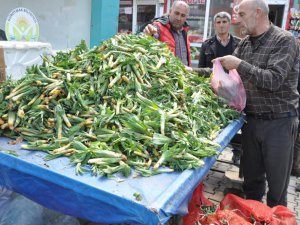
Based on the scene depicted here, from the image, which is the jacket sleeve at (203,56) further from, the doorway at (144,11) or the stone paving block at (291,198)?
the doorway at (144,11)

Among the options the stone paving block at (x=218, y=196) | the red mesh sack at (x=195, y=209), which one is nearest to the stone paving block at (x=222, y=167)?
the stone paving block at (x=218, y=196)

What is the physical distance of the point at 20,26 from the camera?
403 cm

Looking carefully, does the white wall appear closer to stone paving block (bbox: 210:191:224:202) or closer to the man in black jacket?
the man in black jacket

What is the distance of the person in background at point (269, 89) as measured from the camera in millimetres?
2846

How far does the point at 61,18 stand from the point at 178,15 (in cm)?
295

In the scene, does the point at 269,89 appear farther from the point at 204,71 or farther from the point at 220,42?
the point at 220,42

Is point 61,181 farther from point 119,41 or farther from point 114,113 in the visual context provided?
point 119,41

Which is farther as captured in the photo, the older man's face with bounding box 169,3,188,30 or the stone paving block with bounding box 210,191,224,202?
the older man's face with bounding box 169,3,188,30

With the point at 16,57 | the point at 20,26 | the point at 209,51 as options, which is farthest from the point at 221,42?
the point at 16,57

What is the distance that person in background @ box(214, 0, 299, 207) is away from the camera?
2846 mm

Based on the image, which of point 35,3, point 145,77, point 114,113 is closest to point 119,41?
point 145,77

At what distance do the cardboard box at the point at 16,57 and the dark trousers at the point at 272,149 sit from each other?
232cm

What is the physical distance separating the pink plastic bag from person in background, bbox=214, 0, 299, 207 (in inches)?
3.0

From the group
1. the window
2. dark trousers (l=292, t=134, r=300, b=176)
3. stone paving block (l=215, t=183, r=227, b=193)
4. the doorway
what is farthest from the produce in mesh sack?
the window
